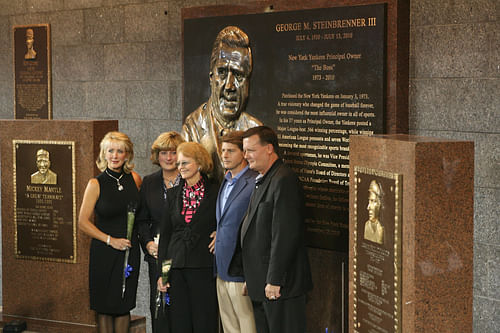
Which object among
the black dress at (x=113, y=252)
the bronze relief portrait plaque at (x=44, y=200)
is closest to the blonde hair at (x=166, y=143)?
the black dress at (x=113, y=252)

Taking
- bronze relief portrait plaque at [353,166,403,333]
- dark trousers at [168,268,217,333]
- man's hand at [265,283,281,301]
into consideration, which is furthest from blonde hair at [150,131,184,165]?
bronze relief portrait plaque at [353,166,403,333]

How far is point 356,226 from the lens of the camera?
13.1 feet

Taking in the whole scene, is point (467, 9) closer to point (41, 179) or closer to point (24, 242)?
point (41, 179)

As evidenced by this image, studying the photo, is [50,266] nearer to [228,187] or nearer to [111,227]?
[111,227]

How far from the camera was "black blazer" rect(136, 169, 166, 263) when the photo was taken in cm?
542

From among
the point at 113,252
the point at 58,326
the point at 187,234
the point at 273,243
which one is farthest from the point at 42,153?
the point at 273,243

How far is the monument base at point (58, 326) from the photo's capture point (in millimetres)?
5828

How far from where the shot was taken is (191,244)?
16.9ft

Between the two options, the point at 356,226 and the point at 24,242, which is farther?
the point at 24,242

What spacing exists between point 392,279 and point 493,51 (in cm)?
168

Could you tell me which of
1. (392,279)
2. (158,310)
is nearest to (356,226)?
(392,279)

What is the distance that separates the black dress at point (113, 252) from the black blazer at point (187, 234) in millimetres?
386

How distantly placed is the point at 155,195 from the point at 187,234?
0.46 m

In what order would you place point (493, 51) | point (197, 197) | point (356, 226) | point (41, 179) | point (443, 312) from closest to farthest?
1. point (443, 312)
2. point (356, 226)
3. point (493, 51)
4. point (197, 197)
5. point (41, 179)
